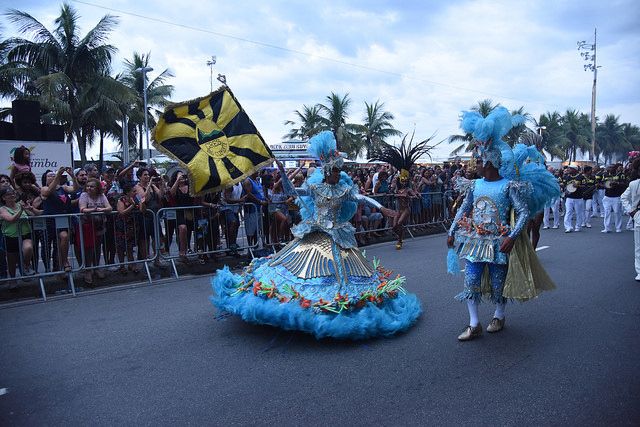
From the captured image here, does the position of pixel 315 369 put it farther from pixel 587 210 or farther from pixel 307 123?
pixel 307 123

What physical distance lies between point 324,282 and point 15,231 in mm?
4905

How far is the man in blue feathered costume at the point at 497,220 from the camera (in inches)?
181

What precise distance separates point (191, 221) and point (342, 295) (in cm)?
495

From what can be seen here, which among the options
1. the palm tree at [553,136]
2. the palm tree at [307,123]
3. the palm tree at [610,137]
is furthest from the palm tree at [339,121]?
the palm tree at [610,137]

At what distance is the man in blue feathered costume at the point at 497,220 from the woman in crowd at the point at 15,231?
19.2 feet

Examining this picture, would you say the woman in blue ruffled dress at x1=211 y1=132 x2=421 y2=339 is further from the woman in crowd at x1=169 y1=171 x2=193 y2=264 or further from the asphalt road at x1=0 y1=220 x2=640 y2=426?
the woman in crowd at x1=169 y1=171 x2=193 y2=264

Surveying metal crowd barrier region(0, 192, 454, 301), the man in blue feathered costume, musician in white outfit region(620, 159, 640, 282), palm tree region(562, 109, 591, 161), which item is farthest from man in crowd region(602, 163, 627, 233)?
palm tree region(562, 109, 591, 161)

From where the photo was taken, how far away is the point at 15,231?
22.9ft

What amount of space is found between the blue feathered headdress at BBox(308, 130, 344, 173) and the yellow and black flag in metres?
0.52

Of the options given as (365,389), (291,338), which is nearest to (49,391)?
(291,338)

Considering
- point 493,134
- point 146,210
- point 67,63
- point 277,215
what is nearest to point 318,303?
point 493,134

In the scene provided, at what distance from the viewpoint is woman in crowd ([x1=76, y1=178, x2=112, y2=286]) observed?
7629mm

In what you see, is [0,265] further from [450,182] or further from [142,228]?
[450,182]

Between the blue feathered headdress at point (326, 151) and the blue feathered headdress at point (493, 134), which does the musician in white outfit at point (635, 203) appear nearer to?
the blue feathered headdress at point (493, 134)
